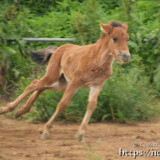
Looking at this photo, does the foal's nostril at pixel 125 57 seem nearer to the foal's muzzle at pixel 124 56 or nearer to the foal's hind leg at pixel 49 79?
the foal's muzzle at pixel 124 56

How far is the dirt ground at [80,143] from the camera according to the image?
197 inches

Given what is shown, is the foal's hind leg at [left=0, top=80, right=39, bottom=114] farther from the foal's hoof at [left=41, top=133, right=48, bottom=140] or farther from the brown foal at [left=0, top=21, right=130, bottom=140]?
the foal's hoof at [left=41, top=133, right=48, bottom=140]

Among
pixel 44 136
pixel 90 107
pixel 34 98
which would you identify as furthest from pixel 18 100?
pixel 90 107

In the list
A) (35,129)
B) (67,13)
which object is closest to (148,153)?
(35,129)

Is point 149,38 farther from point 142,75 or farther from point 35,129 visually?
point 35,129

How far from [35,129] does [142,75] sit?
2.94 meters

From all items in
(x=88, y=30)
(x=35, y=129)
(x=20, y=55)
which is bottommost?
(x=35, y=129)

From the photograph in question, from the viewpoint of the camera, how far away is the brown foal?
230 inches

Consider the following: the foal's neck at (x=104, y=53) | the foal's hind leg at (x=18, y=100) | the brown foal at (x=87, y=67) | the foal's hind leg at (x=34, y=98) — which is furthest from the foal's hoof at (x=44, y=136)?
the foal's neck at (x=104, y=53)

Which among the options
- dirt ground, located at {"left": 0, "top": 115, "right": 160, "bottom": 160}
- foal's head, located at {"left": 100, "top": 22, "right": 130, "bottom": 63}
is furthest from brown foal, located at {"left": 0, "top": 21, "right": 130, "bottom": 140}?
dirt ground, located at {"left": 0, "top": 115, "right": 160, "bottom": 160}

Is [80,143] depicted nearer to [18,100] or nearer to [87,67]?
[87,67]

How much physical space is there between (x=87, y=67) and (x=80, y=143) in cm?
124

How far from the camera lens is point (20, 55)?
344 inches

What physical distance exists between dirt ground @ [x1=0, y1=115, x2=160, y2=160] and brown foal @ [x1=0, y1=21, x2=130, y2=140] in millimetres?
264
